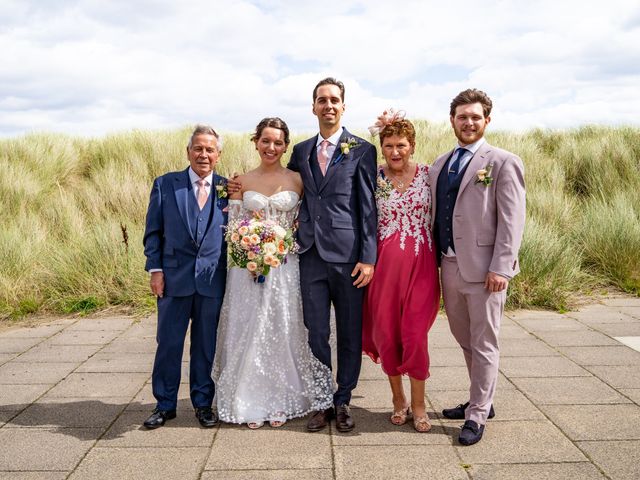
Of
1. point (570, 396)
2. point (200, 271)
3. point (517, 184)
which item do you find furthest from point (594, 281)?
point (200, 271)

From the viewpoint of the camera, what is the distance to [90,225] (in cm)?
1091

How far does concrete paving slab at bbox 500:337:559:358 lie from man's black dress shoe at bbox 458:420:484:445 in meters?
2.01

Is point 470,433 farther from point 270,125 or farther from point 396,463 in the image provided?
point 270,125

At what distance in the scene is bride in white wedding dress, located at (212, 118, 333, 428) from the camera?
434 centimetres

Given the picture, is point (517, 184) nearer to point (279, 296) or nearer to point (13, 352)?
point (279, 296)

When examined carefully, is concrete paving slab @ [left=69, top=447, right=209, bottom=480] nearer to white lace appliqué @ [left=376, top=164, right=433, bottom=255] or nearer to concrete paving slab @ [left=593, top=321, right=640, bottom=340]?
white lace appliqué @ [left=376, top=164, right=433, bottom=255]

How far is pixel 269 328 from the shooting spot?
438cm

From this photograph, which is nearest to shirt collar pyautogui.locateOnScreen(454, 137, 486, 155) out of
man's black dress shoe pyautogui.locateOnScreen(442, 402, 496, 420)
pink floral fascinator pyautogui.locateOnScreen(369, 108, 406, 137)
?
pink floral fascinator pyautogui.locateOnScreen(369, 108, 406, 137)

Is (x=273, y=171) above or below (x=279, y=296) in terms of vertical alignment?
above


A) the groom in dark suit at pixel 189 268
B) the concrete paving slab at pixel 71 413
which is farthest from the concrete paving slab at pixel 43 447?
the groom in dark suit at pixel 189 268

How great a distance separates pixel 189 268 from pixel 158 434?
1095 mm

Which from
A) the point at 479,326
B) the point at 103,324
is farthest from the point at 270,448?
the point at 103,324

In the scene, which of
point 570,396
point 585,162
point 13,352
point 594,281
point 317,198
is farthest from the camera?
point 585,162

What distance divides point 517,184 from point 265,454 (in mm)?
2225
